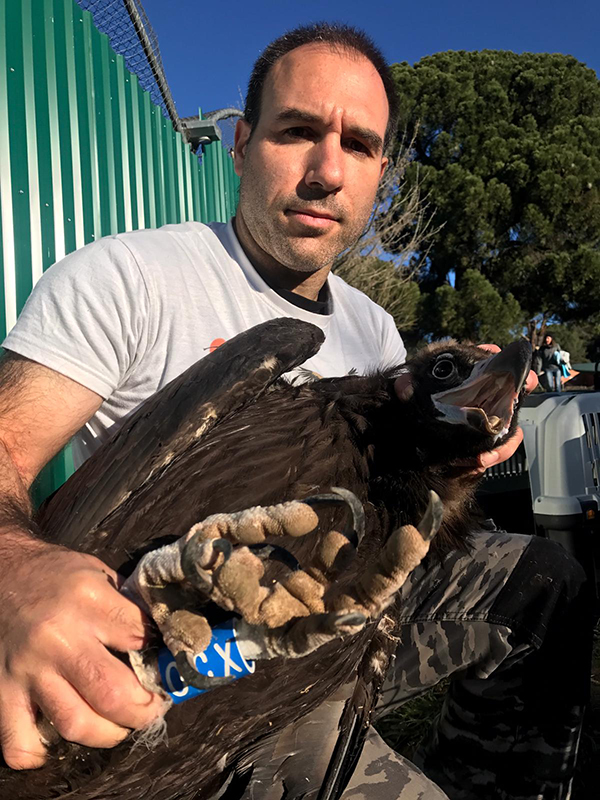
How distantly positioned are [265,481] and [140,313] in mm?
858

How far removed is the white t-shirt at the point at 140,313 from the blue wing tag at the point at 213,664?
1099 millimetres

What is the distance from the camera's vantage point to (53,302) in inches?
85.6

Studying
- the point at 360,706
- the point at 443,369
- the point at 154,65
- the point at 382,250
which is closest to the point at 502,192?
the point at 382,250

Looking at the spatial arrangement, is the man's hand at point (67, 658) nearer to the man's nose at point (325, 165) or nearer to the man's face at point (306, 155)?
the man's face at point (306, 155)

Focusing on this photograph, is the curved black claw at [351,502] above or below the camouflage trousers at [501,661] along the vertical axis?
above

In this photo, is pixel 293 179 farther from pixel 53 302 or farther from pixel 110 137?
pixel 110 137

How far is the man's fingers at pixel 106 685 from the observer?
124 cm

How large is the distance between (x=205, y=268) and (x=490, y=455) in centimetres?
137

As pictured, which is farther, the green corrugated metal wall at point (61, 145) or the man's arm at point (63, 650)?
the green corrugated metal wall at point (61, 145)

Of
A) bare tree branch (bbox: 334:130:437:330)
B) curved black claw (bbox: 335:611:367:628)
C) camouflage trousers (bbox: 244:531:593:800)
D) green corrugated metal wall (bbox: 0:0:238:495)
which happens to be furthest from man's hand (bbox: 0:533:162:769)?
bare tree branch (bbox: 334:130:437:330)

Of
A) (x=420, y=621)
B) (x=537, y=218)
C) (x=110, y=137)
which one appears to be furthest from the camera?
(x=537, y=218)

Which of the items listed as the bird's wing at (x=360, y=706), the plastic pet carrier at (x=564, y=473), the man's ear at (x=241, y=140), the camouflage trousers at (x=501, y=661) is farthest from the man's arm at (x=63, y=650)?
the plastic pet carrier at (x=564, y=473)

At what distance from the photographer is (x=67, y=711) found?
1.24 meters

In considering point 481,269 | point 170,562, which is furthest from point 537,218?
point 170,562
